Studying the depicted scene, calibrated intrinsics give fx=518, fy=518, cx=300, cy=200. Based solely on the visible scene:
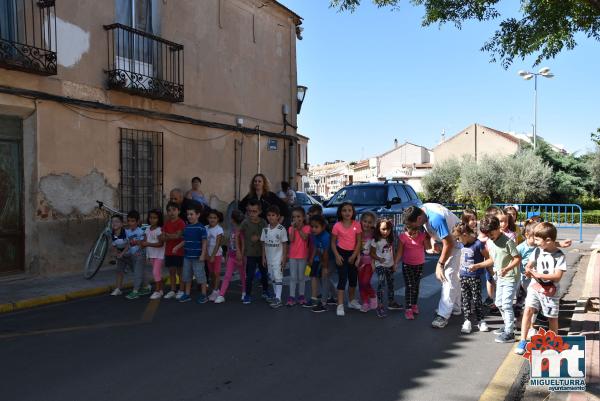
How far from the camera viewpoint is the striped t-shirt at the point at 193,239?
24.5 ft

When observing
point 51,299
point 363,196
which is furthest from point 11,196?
point 363,196

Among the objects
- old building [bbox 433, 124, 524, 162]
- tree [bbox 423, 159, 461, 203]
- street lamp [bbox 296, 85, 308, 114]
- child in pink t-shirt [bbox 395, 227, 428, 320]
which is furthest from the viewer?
old building [bbox 433, 124, 524, 162]

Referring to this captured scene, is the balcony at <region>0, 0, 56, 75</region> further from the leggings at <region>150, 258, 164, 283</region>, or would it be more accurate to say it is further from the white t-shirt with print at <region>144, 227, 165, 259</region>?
the leggings at <region>150, 258, 164, 283</region>

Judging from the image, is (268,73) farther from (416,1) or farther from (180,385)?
(180,385)

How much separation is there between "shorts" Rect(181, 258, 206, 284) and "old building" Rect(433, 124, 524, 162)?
49.6m

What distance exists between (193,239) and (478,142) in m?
53.4

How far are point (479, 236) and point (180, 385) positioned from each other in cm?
390

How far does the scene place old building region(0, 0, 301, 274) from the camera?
8.66 meters

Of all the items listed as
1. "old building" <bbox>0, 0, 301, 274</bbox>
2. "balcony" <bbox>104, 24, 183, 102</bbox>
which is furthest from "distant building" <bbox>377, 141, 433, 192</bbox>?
"balcony" <bbox>104, 24, 183, 102</bbox>

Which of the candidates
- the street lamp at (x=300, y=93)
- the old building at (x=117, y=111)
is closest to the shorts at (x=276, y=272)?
the old building at (x=117, y=111)

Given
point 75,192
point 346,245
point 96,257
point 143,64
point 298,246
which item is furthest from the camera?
point 143,64

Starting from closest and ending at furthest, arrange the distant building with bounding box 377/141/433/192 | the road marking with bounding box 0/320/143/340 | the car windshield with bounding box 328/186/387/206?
the road marking with bounding box 0/320/143/340, the car windshield with bounding box 328/186/387/206, the distant building with bounding box 377/141/433/192

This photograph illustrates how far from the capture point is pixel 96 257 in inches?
349

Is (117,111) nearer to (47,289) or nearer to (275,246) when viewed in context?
(47,289)
